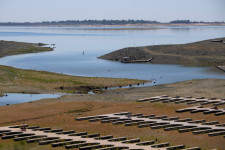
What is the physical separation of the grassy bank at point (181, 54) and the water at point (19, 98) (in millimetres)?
40780

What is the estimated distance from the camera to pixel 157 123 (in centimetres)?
3469

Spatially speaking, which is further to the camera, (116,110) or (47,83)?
(47,83)

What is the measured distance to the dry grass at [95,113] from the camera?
30.8 m

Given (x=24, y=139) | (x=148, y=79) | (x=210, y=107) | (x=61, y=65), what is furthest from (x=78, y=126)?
(x=61, y=65)

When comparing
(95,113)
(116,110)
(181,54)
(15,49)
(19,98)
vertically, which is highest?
(15,49)

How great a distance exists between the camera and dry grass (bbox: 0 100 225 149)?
101 feet

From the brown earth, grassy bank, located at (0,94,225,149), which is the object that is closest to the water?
the brown earth

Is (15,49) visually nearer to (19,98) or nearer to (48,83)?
(48,83)

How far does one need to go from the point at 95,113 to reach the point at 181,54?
185 ft

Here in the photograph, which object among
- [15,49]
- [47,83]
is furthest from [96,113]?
[15,49]

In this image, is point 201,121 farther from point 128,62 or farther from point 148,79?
point 128,62

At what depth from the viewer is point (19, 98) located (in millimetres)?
48250

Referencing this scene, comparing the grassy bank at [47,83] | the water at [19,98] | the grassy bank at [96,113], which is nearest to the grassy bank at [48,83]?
the grassy bank at [47,83]

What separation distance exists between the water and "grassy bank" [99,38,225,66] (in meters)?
40.8
